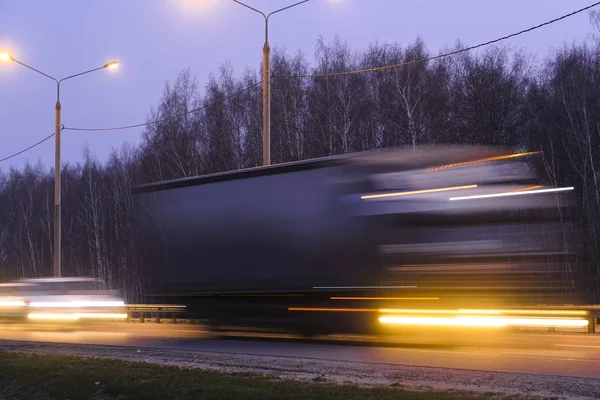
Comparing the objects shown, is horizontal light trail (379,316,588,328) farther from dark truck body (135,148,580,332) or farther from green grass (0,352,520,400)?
green grass (0,352,520,400)

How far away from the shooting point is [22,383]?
39.4 ft

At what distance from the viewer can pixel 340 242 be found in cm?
1470

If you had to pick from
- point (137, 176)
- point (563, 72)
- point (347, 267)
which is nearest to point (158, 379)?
point (347, 267)

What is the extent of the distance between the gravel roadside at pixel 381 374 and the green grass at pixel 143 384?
1.93 feet

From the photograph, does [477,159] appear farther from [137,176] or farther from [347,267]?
[137,176]

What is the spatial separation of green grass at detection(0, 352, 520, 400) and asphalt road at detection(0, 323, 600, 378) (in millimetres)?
2838

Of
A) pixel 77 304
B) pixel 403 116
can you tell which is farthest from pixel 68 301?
pixel 403 116

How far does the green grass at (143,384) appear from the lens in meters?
9.09

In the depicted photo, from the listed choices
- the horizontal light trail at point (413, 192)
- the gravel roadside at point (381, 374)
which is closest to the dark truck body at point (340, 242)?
the horizontal light trail at point (413, 192)

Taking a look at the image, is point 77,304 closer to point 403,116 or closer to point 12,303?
point 12,303

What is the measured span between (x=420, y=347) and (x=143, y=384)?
642 centimetres

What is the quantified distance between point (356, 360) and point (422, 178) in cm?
371

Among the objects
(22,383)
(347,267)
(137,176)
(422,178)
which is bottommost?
(22,383)

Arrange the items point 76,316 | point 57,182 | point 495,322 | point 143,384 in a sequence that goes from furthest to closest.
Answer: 1. point 57,182
2. point 76,316
3. point 495,322
4. point 143,384
